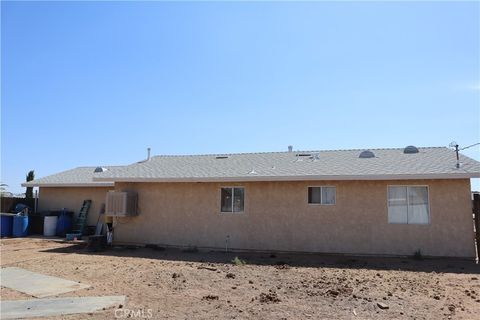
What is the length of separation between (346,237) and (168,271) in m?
6.03

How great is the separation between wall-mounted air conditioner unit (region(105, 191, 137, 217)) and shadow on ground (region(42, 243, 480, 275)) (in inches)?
53.9

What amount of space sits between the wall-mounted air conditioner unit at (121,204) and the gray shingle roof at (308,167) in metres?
0.66

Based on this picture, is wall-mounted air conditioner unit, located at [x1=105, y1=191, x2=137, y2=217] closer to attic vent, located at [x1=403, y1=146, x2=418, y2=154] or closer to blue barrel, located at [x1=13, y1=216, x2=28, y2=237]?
blue barrel, located at [x1=13, y1=216, x2=28, y2=237]

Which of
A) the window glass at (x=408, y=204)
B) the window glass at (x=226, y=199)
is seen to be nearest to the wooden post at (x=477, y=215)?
the window glass at (x=408, y=204)

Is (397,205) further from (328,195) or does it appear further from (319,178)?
(319,178)

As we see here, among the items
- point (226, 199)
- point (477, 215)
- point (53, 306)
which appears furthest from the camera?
point (226, 199)

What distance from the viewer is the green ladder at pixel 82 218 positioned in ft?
67.2

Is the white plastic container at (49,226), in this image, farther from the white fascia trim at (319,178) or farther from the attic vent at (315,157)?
the attic vent at (315,157)

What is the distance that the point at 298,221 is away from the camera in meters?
14.1

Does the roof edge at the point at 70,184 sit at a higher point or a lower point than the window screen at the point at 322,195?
higher

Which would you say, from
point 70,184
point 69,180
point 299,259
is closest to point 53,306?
point 299,259

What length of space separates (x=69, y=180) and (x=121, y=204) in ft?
26.0

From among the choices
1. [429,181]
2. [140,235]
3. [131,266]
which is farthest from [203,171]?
[429,181]

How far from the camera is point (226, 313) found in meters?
7.00
